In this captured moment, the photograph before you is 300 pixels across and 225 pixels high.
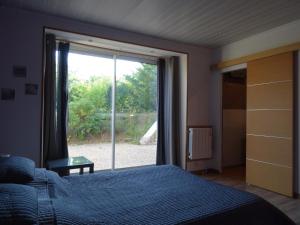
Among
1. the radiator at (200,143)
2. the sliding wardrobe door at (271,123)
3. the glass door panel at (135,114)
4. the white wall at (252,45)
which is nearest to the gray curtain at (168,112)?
the glass door panel at (135,114)

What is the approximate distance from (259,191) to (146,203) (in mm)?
2610

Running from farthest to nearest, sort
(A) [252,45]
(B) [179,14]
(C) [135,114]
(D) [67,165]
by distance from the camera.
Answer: (C) [135,114] < (A) [252,45] < (B) [179,14] < (D) [67,165]

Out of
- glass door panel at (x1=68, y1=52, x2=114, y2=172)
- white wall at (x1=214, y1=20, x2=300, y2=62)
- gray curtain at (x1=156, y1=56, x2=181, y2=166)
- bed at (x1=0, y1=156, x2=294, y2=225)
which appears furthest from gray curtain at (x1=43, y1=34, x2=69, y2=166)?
white wall at (x1=214, y1=20, x2=300, y2=62)

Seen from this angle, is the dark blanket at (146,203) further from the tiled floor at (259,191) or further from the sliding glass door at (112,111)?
the sliding glass door at (112,111)

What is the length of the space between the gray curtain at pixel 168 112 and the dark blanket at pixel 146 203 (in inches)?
87.0

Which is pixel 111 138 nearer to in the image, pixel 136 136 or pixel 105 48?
pixel 136 136

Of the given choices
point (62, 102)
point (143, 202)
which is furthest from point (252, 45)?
point (143, 202)

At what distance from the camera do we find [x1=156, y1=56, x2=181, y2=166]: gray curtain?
4.44m

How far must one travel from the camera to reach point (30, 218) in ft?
3.66

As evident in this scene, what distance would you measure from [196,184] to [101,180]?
881mm

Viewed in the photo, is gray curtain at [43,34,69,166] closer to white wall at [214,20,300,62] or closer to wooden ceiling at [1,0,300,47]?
wooden ceiling at [1,0,300,47]

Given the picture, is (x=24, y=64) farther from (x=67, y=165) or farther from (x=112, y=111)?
(x=112, y=111)

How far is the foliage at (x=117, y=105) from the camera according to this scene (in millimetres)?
3895

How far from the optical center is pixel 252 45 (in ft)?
12.7
